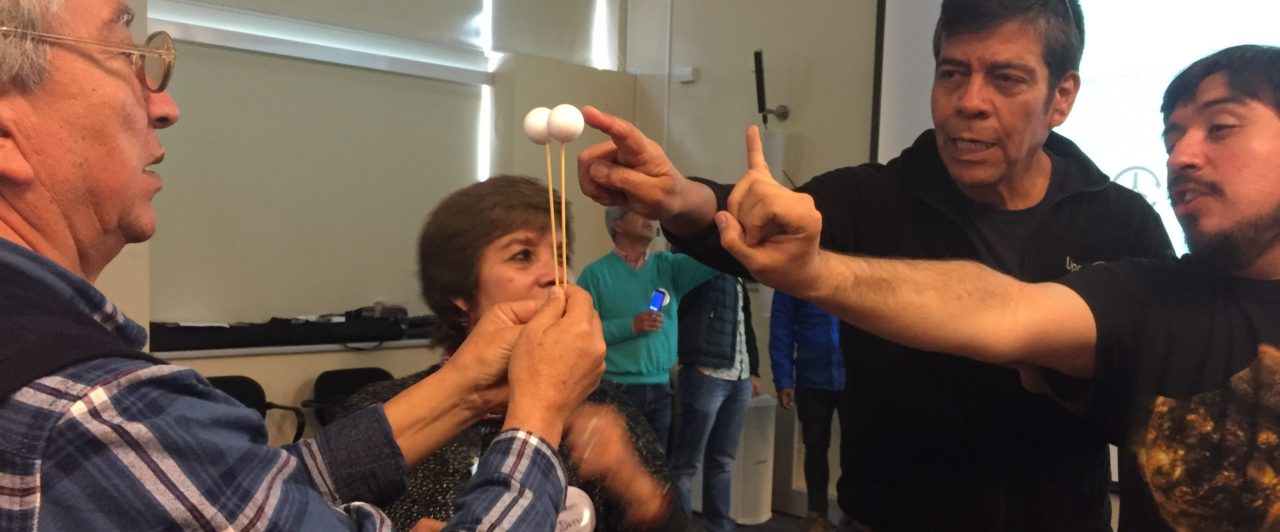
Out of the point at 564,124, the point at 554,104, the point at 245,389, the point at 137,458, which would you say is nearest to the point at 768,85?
the point at 554,104

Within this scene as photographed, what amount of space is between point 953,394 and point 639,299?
95.7 inches

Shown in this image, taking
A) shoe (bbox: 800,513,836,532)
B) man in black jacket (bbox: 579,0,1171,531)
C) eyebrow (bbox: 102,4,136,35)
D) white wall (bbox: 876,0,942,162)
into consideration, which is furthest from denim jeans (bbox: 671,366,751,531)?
eyebrow (bbox: 102,4,136,35)

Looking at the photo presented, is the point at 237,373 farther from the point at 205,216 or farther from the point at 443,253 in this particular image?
the point at 443,253

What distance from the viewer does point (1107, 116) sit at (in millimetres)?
3398

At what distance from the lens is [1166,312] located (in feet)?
3.85

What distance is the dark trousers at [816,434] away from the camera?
4.03 metres

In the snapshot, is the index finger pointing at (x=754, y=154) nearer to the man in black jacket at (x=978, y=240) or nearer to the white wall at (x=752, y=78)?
the man in black jacket at (x=978, y=240)

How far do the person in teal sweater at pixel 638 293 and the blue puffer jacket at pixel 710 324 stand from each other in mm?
158

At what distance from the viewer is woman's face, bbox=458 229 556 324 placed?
1.58m

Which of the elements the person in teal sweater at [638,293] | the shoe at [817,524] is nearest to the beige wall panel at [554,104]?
the person in teal sweater at [638,293]

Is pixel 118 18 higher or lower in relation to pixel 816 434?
higher

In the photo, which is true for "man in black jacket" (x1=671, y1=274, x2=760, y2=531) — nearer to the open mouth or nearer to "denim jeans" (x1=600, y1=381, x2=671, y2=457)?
"denim jeans" (x1=600, y1=381, x2=671, y2=457)

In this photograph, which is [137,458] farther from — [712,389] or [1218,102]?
[712,389]

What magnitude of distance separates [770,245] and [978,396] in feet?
1.91
